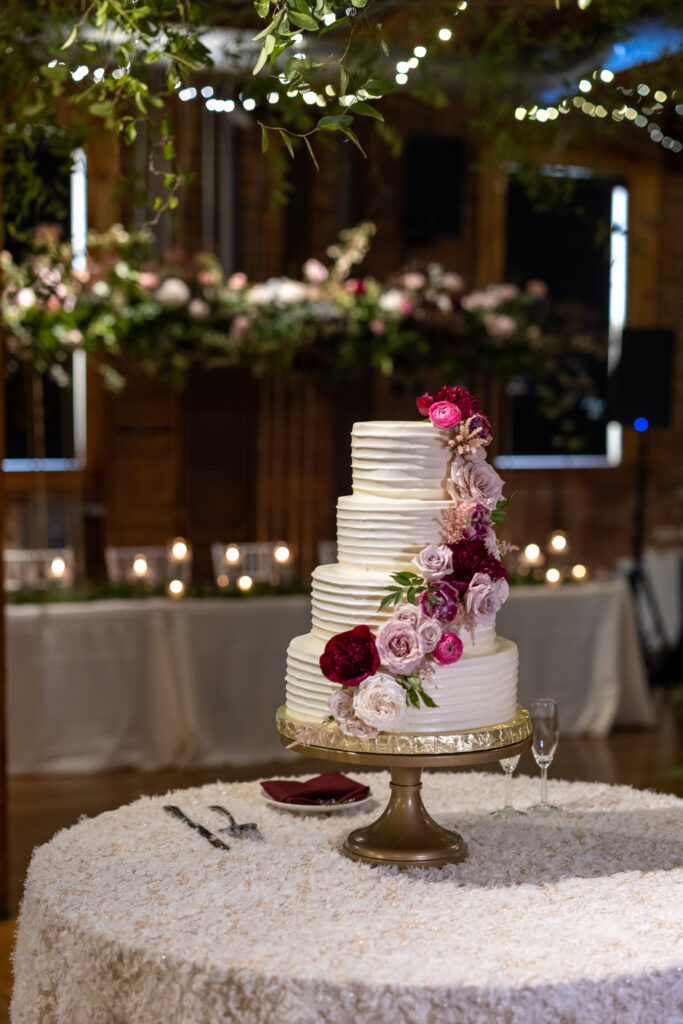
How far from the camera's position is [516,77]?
13.0 ft

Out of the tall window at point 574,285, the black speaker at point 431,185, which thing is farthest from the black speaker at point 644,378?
the black speaker at point 431,185

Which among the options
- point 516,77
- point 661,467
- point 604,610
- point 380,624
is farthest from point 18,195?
point 661,467

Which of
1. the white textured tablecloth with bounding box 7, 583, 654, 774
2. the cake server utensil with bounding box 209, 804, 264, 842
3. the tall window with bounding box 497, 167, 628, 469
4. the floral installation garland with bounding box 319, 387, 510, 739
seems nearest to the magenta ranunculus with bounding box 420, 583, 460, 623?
the floral installation garland with bounding box 319, 387, 510, 739

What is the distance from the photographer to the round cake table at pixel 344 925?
1.55m

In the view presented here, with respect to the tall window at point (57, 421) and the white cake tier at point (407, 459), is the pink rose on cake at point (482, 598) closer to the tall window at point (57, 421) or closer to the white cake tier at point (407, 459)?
the white cake tier at point (407, 459)

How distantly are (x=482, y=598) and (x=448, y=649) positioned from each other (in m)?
0.10

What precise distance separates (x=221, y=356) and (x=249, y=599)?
51.4 inches

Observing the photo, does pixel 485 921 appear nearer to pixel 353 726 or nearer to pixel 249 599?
pixel 353 726

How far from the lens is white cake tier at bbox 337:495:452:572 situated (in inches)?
78.5

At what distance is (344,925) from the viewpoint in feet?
5.69

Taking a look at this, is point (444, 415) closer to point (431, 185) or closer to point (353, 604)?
point (353, 604)

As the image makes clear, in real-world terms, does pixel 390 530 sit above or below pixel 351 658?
above

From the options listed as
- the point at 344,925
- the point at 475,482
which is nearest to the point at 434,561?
the point at 475,482

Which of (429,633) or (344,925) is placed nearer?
(344,925)
